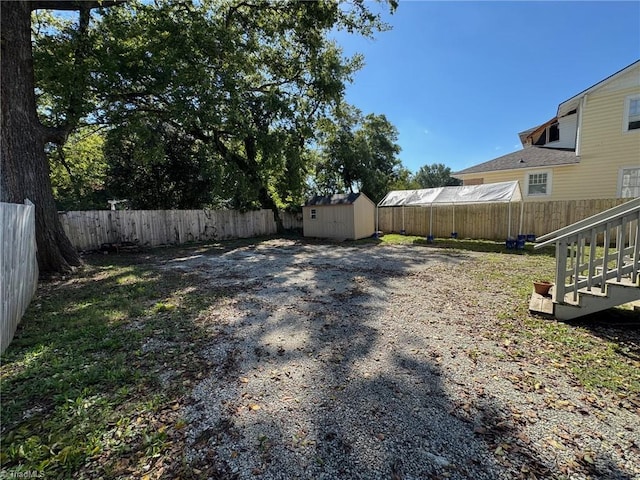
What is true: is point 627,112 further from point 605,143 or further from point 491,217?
point 491,217

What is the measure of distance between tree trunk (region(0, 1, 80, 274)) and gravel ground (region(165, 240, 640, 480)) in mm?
5364

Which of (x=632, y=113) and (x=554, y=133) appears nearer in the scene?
(x=632, y=113)

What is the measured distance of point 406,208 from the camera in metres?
15.0

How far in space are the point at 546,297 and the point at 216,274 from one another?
22.2 ft

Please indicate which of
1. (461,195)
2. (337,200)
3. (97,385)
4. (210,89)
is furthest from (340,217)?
(97,385)

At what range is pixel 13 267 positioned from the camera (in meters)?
3.38

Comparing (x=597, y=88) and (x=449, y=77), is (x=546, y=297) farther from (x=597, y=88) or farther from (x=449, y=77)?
(x=597, y=88)

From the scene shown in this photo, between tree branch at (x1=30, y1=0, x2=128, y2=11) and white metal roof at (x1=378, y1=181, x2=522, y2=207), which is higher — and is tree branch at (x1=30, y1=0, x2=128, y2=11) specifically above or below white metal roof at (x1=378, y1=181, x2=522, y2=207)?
above

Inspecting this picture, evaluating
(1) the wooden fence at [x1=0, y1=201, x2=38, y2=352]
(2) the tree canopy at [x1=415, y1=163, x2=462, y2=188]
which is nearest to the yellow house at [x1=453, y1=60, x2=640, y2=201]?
(1) the wooden fence at [x1=0, y1=201, x2=38, y2=352]

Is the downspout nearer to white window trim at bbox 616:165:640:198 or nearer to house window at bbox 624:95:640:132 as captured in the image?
house window at bbox 624:95:640:132

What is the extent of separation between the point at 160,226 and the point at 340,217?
8.70 meters

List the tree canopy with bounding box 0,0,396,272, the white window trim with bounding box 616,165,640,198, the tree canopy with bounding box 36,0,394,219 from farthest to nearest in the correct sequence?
the white window trim with bounding box 616,165,640,198 < the tree canopy with bounding box 36,0,394,219 < the tree canopy with bounding box 0,0,396,272

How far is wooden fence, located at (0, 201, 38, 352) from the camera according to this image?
2930 millimetres

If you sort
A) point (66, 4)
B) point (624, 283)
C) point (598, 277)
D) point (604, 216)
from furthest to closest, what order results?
point (66, 4) < point (604, 216) < point (598, 277) < point (624, 283)
